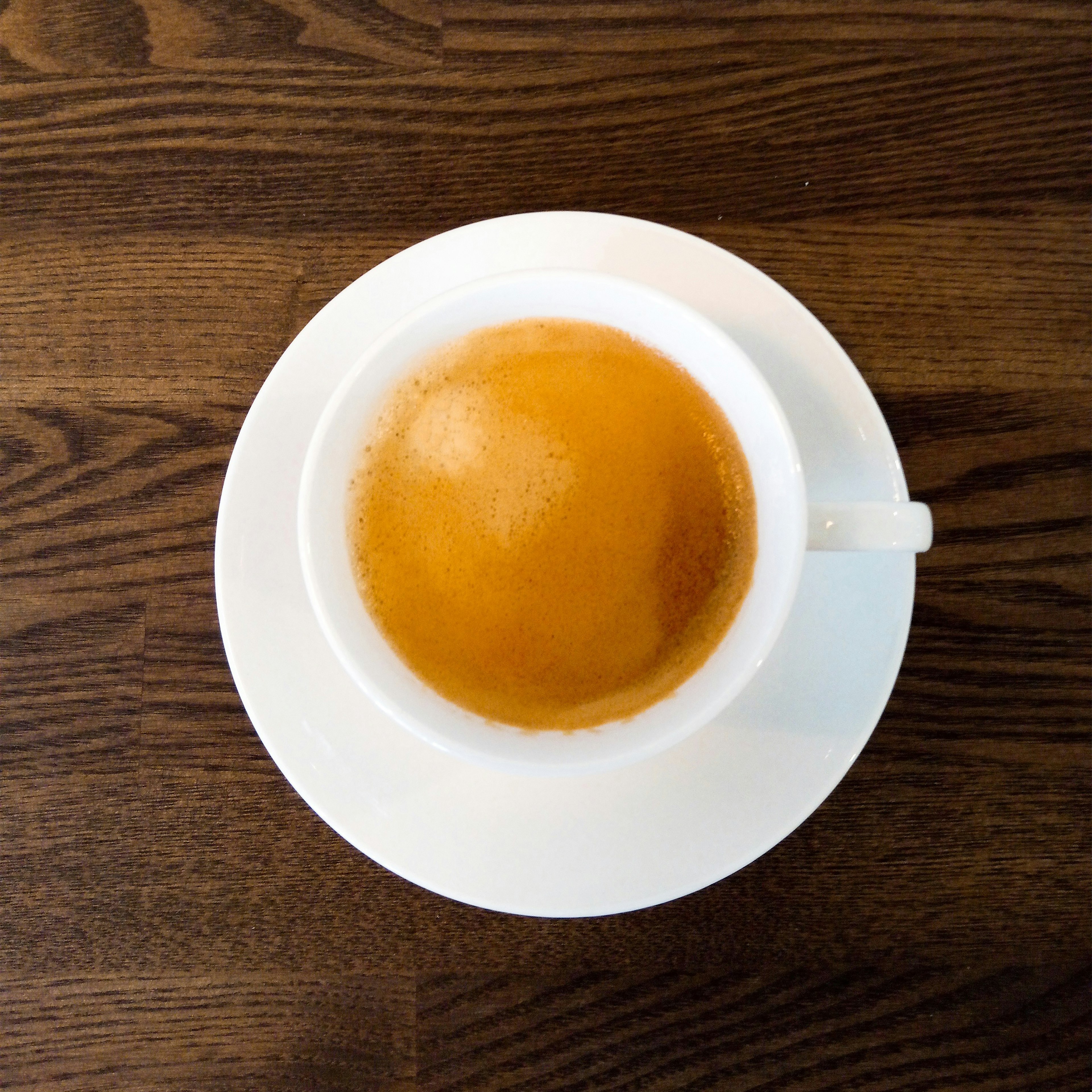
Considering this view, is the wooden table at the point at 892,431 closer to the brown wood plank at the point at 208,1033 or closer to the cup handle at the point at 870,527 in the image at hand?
the brown wood plank at the point at 208,1033

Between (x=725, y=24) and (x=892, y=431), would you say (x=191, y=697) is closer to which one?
(x=892, y=431)

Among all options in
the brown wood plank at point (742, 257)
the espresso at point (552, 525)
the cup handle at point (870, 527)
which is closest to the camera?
the cup handle at point (870, 527)

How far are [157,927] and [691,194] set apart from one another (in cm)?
107

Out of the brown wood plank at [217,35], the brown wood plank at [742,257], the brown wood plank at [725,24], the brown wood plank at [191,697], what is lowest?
the brown wood plank at [191,697]

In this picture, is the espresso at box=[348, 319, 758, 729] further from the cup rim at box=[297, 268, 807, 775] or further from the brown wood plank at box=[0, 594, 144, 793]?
the brown wood plank at box=[0, 594, 144, 793]

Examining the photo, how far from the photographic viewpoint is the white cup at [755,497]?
67cm

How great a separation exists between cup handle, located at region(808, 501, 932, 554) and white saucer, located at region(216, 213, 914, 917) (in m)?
0.14

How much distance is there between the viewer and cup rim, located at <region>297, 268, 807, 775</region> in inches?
26.3

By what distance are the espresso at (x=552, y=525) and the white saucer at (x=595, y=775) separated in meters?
0.08

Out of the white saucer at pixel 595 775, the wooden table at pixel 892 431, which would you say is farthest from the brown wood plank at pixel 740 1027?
the white saucer at pixel 595 775

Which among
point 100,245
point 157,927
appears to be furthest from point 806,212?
point 157,927

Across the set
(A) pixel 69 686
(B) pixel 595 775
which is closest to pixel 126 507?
(A) pixel 69 686

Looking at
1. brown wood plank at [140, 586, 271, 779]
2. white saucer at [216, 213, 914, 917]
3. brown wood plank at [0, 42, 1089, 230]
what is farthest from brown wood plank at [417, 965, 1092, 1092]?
brown wood plank at [0, 42, 1089, 230]

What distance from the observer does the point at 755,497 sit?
0.78 m
